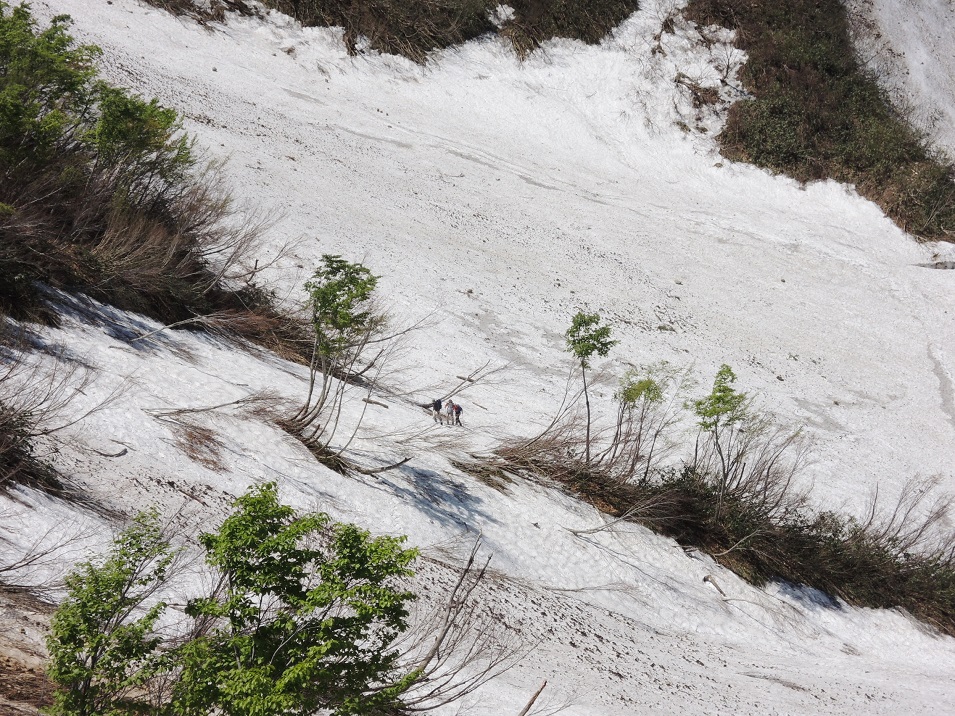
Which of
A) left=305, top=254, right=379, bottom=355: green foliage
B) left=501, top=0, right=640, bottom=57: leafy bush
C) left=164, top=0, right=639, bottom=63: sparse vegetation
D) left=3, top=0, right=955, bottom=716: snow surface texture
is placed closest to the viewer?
left=3, top=0, right=955, bottom=716: snow surface texture

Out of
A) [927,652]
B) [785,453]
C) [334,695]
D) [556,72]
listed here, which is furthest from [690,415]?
[556,72]

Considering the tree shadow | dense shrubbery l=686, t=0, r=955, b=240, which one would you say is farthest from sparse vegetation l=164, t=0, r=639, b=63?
the tree shadow

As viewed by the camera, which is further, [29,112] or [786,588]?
[786,588]

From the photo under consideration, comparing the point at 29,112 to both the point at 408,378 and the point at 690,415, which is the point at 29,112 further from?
the point at 690,415

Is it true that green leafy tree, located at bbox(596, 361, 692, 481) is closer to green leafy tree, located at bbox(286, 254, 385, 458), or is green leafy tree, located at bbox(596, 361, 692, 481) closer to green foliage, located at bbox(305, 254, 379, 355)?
green leafy tree, located at bbox(286, 254, 385, 458)

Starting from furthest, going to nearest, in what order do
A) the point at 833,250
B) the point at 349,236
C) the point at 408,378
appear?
1. the point at 833,250
2. the point at 349,236
3. the point at 408,378

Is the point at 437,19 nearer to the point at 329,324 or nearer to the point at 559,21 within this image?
the point at 559,21

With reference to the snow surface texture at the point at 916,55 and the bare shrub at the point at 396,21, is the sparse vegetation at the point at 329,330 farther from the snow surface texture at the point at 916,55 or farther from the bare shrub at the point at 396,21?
the snow surface texture at the point at 916,55
